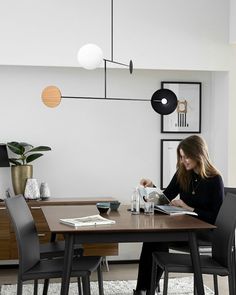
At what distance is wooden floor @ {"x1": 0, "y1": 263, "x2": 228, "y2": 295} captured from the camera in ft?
17.8

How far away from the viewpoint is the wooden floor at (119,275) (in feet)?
17.8

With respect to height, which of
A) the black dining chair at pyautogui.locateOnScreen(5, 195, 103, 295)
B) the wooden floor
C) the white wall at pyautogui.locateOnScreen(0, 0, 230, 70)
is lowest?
the wooden floor

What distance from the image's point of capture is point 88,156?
6.26m

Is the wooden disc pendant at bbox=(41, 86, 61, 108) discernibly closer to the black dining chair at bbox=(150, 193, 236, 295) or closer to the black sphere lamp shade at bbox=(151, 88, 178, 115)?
the black sphere lamp shade at bbox=(151, 88, 178, 115)

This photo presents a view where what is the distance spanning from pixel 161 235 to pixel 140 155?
2738 millimetres

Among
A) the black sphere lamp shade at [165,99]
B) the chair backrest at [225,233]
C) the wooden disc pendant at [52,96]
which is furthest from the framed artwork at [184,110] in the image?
the chair backrest at [225,233]

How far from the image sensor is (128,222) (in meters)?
3.88

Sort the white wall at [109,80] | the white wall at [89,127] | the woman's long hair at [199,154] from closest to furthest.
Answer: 1. the woman's long hair at [199,154]
2. the white wall at [109,80]
3. the white wall at [89,127]

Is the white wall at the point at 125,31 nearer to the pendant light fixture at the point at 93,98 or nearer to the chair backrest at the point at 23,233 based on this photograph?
the pendant light fixture at the point at 93,98

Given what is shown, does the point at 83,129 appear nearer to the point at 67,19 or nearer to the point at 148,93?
the point at 148,93

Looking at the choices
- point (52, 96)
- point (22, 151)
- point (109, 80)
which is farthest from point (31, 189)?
point (52, 96)

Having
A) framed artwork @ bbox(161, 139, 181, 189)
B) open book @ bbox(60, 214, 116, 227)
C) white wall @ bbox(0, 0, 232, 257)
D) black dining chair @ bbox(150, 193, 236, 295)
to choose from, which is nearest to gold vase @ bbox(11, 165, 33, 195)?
white wall @ bbox(0, 0, 232, 257)

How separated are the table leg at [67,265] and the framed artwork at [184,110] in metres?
3.01

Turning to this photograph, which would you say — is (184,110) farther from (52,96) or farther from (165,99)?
(52,96)
